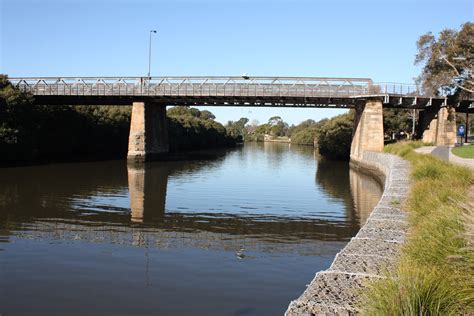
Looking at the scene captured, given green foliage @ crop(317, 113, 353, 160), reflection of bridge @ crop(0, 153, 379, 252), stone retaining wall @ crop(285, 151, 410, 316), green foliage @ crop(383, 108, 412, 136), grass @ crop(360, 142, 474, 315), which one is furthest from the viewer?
green foliage @ crop(383, 108, 412, 136)

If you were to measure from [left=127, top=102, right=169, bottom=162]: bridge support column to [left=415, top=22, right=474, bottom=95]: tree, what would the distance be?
32.8 metres

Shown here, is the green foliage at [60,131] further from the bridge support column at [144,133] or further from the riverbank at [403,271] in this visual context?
the riverbank at [403,271]

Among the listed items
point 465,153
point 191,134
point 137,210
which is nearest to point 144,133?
point 465,153

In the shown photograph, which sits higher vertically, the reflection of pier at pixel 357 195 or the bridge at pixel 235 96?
the bridge at pixel 235 96

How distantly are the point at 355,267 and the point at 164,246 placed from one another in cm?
804

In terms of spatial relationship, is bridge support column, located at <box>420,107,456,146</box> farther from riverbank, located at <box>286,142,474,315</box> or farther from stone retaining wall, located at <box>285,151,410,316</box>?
riverbank, located at <box>286,142,474,315</box>

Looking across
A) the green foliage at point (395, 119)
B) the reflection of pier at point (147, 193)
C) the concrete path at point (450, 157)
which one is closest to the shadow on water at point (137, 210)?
the reflection of pier at point (147, 193)

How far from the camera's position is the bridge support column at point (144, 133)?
5462 centimetres

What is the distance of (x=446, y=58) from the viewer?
50469mm

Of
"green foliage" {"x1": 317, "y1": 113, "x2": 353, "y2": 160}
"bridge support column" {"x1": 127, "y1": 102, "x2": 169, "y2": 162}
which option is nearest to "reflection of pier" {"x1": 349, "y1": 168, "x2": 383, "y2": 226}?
"bridge support column" {"x1": 127, "y1": 102, "x2": 169, "y2": 162}

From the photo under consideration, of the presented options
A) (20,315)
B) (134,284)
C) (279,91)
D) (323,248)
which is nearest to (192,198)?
(323,248)

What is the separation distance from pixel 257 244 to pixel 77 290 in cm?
638

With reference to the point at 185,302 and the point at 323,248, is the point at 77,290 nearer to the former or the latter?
the point at 185,302

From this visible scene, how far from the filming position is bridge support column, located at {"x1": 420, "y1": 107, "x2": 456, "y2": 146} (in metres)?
55.8
